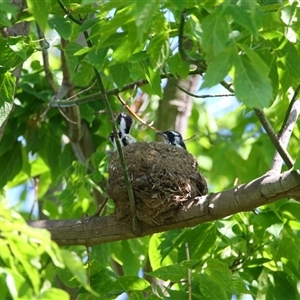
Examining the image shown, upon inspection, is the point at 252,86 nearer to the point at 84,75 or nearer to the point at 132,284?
the point at 132,284

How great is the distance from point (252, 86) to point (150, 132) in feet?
18.3

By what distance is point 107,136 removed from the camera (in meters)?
7.70

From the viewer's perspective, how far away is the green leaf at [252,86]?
3213 millimetres

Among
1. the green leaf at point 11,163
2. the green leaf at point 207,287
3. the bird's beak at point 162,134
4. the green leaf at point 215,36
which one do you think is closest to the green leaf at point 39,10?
the green leaf at point 215,36

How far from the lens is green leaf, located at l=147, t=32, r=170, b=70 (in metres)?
3.96

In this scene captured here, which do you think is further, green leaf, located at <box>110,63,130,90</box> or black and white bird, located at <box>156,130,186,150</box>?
black and white bird, located at <box>156,130,186,150</box>

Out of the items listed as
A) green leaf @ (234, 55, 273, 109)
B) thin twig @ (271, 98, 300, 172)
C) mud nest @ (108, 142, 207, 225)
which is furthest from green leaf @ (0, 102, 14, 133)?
green leaf @ (234, 55, 273, 109)

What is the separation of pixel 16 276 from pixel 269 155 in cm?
451

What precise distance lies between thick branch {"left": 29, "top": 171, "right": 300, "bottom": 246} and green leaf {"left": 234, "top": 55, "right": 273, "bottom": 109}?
985 millimetres

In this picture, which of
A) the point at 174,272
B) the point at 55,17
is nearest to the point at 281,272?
the point at 174,272

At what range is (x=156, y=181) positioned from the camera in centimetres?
552

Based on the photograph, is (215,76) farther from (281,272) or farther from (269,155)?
(269,155)

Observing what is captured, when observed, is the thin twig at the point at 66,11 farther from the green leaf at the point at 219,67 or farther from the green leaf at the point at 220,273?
the green leaf at the point at 220,273

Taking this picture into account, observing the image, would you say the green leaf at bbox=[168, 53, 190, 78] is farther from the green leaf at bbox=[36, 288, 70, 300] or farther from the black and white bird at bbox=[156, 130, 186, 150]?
the black and white bird at bbox=[156, 130, 186, 150]
